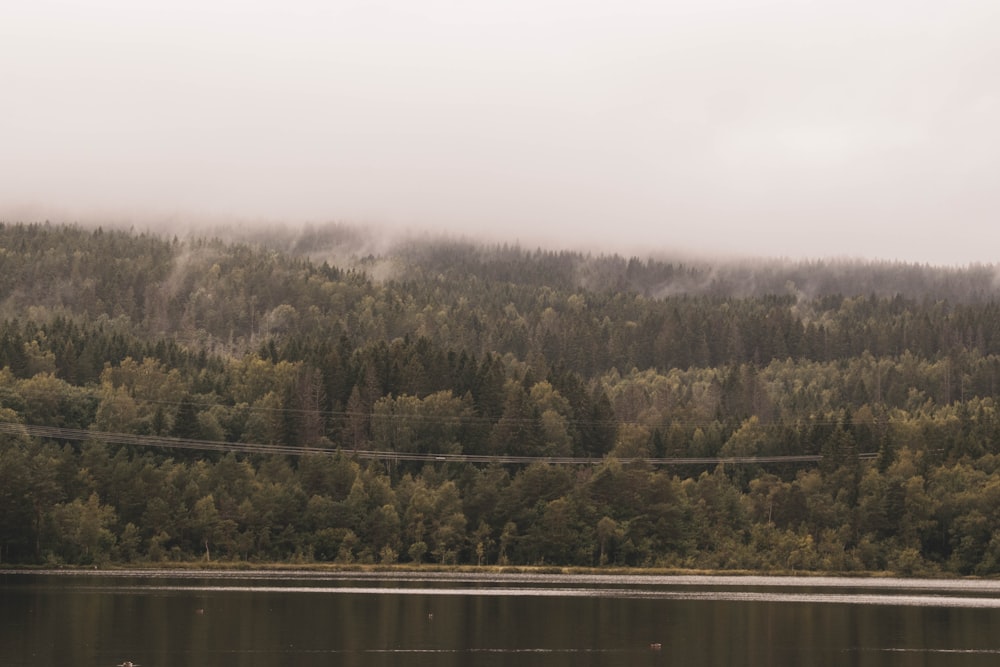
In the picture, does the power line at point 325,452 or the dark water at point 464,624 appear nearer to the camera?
the dark water at point 464,624

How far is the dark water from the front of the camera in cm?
7069

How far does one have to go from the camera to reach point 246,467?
171m

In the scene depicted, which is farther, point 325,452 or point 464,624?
point 325,452

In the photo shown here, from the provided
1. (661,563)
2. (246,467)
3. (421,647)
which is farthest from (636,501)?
(421,647)

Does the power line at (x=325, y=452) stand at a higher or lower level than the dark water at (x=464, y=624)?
higher

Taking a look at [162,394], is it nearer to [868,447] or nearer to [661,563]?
[661,563]

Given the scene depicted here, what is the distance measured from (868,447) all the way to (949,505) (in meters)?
30.1

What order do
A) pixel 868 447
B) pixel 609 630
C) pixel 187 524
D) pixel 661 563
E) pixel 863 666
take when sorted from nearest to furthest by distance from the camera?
pixel 863 666 → pixel 609 630 → pixel 187 524 → pixel 661 563 → pixel 868 447

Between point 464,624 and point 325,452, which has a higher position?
point 325,452

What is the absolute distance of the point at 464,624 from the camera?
8731cm

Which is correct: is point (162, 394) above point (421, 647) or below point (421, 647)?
above

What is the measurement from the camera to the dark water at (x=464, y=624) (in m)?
70.7

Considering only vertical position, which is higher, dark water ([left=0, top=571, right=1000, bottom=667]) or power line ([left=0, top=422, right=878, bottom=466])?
power line ([left=0, top=422, right=878, bottom=466])

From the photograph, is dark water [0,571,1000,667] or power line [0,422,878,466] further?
power line [0,422,878,466]
